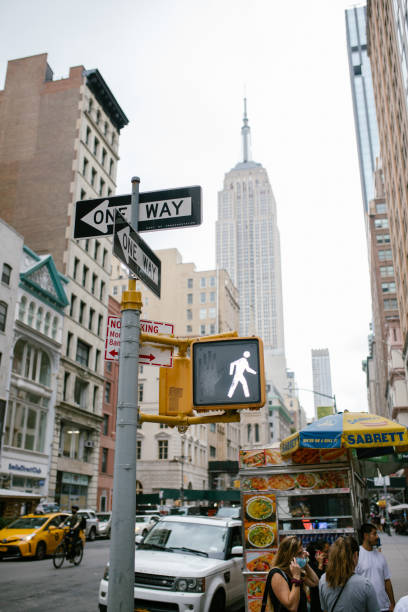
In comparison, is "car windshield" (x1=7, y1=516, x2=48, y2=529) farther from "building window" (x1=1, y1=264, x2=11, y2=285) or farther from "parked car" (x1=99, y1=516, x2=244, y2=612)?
"building window" (x1=1, y1=264, x2=11, y2=285)

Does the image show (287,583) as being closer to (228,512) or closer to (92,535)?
(228,512)

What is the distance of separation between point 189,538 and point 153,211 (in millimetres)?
6710

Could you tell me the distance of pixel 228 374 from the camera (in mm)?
5227

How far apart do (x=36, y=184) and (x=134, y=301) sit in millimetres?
48209

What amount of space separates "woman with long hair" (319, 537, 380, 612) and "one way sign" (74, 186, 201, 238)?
3680 millimetres

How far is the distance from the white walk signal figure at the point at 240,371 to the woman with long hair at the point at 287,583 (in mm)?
1841

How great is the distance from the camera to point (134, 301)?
5.31 meters

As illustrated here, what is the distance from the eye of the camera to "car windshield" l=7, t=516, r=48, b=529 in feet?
68.0

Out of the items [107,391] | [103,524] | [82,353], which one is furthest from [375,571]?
[107,391]

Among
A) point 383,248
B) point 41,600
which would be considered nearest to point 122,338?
point 41,600

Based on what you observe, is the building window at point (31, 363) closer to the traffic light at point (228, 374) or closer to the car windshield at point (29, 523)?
the car windshield at point (29, 523)

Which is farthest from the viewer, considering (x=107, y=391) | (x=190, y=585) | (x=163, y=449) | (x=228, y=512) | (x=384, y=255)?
(x=384, y=255)

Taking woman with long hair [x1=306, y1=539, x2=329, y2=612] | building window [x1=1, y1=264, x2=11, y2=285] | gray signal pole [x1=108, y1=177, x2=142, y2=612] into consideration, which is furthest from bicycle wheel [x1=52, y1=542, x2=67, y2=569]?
building window [x1=1, y1=264, x2=11, y2=285]

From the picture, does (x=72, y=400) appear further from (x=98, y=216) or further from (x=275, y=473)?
(x=98, y=216)
